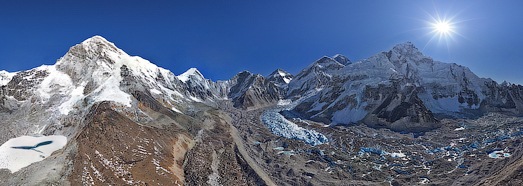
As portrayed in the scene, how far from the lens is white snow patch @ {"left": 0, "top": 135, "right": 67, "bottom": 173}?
8425 centimetres

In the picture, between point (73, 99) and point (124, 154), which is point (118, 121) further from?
point (73, 99)

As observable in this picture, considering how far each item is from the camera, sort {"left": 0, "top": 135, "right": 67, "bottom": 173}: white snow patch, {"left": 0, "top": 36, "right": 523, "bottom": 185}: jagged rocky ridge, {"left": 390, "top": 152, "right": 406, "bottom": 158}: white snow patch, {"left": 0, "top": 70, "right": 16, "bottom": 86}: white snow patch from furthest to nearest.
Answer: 1. {"left": 0, "top": 70, "right": 16, "bottom": 86}: white snow patch
2. {"left": 390, "top": 152, "right": 406, "bottom": 158}: white snow patch
3. {"left": 0, "top": 135, "right": 67, "bottom": 173}: white snow patch
4. {"left": 0, "top": 36, "right": 523, "bottom": 185}: jagged rocky ridge

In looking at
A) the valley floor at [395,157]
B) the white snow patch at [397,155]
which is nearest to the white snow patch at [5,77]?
the valley floor at [395,157]

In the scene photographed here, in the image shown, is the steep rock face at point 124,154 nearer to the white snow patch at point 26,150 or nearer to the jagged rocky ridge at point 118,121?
the jagged rocky ridge at point 118,121

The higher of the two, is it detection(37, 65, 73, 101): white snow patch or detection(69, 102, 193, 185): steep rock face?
detection(37, 65, 73, 101): white snow patch

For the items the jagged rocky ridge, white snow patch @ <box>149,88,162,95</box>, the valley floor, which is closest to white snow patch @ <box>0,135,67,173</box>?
the jagged rocky ridge

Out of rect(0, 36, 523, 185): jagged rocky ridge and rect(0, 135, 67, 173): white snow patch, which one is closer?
rect(0, 36, 523, 185): jagged rocky ridge

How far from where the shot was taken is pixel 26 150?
9281 centimetres

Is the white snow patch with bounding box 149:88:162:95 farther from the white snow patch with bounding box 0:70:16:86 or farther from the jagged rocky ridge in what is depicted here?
the white snow patch with bounding box 0:70:16:86

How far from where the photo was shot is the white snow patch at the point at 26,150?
3317 inches

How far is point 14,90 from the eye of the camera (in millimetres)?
139500

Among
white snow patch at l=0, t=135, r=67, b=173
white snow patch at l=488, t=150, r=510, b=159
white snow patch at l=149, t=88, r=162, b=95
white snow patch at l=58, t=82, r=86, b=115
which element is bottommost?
white snow patch at l=488, t=150, r=510, b=159

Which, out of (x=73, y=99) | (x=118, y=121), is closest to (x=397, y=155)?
(x=118, y=121)

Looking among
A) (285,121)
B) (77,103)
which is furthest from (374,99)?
(77,103)
